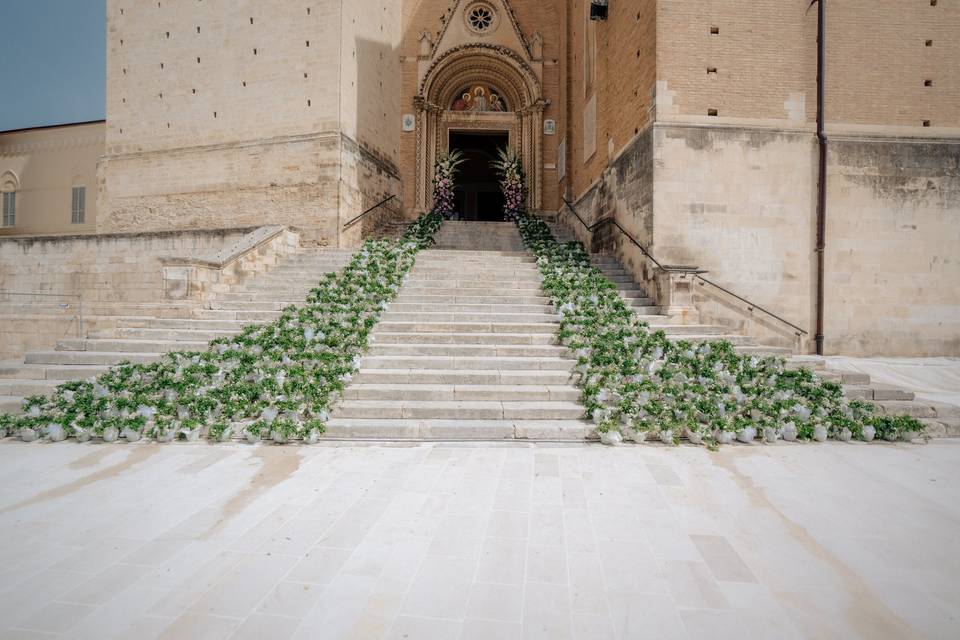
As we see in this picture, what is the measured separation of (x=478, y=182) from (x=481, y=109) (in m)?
4.55

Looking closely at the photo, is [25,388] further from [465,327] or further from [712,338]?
[712,338]

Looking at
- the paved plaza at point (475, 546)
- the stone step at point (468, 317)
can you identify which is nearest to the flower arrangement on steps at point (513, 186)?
the stone step at point (468, 317)

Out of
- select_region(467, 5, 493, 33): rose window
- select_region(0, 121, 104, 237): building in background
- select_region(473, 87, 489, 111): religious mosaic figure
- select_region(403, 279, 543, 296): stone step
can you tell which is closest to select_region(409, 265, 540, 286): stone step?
select_region(403, 279, 543, 296): stone step

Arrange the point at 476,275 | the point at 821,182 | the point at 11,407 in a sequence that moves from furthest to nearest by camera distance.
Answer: the point at 476,275 → the point at 821,182 → the point at 11,407

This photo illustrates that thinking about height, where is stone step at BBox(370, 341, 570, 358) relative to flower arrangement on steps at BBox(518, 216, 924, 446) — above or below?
above

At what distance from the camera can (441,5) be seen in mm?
17781

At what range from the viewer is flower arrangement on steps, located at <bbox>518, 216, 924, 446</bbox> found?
189 inches

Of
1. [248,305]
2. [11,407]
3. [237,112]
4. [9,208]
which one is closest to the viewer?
[11,407]

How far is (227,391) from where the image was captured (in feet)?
17.6

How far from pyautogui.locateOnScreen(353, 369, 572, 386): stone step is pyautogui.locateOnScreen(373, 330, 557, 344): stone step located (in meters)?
1.03

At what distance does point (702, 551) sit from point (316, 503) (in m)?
2.52

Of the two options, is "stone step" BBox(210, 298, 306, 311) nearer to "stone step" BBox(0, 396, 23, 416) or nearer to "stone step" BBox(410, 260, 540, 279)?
"stone step" BBox(410, 260, 540, 279)

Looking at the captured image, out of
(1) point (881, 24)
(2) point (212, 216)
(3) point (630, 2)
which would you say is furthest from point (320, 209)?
(1) point (881, 24)

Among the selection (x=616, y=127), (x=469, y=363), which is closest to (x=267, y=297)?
(x=469, y=363)
